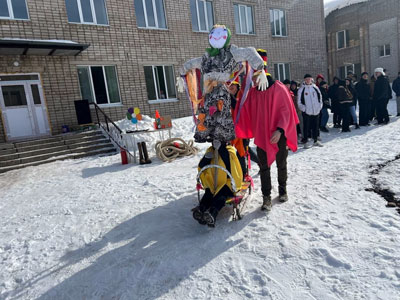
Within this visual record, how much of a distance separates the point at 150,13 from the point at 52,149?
7165mm

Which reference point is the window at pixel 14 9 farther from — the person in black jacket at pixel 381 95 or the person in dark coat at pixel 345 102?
Result: the person in black jacket at pixel 381 95

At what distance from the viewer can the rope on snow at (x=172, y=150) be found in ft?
22.6

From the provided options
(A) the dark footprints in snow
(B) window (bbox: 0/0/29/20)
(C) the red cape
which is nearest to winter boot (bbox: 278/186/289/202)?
(C) the red cape

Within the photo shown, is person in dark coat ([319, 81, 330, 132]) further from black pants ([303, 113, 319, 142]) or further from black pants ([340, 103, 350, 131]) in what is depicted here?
black pants ([303, 113, 319, 142])

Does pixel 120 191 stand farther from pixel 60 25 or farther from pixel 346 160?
pixel 60 25

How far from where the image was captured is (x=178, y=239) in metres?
2.85

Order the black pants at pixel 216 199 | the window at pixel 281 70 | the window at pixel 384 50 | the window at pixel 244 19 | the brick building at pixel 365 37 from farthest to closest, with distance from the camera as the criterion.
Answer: the window at pixel 384 50 < the brick building at pixel 365 37 < the window at pixel 281 70 < the window at pixel 244 19 < the black pants at pixel 216 199

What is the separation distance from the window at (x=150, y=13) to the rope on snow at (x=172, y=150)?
692cm

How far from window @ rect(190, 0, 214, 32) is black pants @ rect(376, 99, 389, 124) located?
813 centimetres

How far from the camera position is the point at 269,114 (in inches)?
129

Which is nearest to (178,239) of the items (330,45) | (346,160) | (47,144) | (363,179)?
(363,179)

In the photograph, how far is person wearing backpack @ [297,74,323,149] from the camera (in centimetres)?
670

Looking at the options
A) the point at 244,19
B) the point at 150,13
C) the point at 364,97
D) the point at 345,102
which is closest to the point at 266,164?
the point at 345,102

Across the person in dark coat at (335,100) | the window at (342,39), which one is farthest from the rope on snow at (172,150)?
the window at (342,39)
